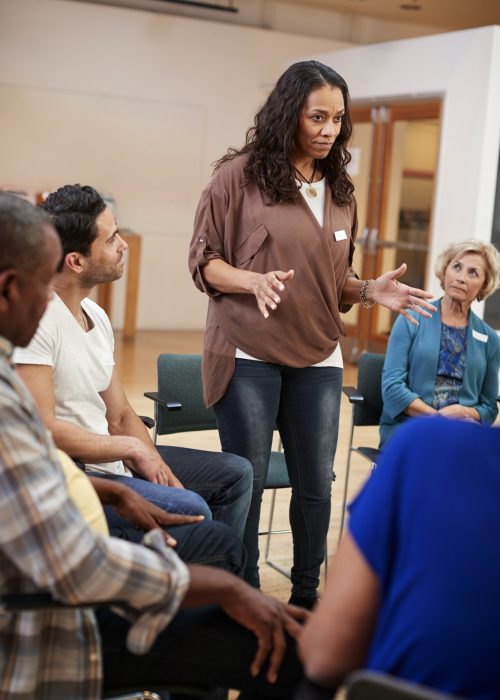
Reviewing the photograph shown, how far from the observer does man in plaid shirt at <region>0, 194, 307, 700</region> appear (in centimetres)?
142

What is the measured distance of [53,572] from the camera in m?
1.43

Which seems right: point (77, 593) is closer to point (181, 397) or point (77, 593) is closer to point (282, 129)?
point (282, 129)

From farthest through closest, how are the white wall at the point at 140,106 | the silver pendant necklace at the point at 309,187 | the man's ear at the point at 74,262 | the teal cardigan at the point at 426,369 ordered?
the white wall at the point at 140,106, the teal cardigan at the point at 426,369, the silver pendant necklace at the point at 309,187, the man's ear at the point at 74,262

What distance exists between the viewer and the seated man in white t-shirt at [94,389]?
7.84ft

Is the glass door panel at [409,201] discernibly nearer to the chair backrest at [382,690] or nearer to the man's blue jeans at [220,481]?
the man's blue jeans at [220,481]

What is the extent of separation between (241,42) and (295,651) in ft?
31.1

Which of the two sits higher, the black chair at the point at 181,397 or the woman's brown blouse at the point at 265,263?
the woman's brown blouse at the point at 265,263

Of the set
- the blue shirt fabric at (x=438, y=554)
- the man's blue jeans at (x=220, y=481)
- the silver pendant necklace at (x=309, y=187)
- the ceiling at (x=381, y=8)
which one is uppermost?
the ceiling at (x=381, y=8)

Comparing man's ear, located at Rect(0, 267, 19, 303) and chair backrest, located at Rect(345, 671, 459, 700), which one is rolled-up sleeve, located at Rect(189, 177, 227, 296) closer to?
man's ear, located at Rect(0, 267, 19, 303)

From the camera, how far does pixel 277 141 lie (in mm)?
2771

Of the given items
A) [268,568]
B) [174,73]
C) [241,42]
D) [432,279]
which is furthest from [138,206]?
[268,568]

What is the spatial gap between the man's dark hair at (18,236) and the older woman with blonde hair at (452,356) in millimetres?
2341

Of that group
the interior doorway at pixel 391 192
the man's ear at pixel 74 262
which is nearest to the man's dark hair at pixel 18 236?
the man's ear at pixel 74 262

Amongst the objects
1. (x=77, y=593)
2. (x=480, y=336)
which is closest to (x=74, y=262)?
(x=77, y=593)
